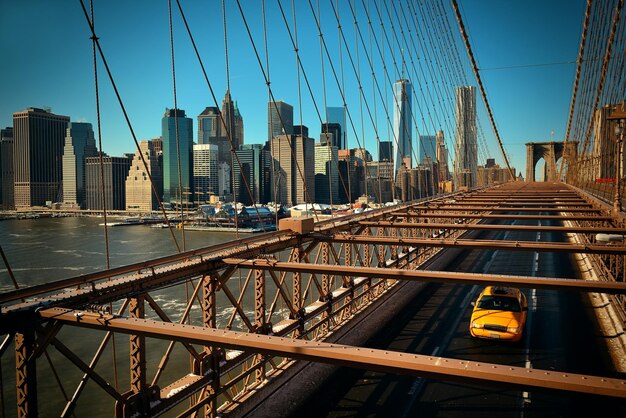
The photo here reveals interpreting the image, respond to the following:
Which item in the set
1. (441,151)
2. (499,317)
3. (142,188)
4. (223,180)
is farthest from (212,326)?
(223,180)

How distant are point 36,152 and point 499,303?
3394 centimetres

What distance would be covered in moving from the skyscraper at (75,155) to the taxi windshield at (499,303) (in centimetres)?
3497

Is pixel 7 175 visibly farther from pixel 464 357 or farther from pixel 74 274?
pixel 464 357

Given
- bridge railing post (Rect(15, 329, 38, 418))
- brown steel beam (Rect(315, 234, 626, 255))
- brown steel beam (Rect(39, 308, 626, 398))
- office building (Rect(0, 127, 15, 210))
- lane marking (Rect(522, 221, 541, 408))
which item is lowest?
lane marking (Rect(522, 221, 541, 408))

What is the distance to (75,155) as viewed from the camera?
48562mm

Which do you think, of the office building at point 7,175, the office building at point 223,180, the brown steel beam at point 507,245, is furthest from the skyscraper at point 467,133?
the office building at point 223,180

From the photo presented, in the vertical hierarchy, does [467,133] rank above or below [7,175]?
above

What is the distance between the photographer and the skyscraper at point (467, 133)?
60500 millimetres

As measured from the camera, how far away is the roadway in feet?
28.1

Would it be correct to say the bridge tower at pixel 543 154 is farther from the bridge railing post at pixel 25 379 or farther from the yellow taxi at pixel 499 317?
the bridge railing post at pixel 25 379

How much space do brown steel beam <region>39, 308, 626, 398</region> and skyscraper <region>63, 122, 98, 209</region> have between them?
37.7m

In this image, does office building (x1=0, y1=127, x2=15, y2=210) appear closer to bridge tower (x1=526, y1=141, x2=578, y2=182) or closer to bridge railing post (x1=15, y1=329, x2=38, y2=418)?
bridge railing post (x1=15, y1=329, x2=38, y2=418)

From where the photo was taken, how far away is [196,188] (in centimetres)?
14488

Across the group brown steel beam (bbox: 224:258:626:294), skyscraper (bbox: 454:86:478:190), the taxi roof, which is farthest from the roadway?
skyscraper (bbox: 454:86:478:190)
